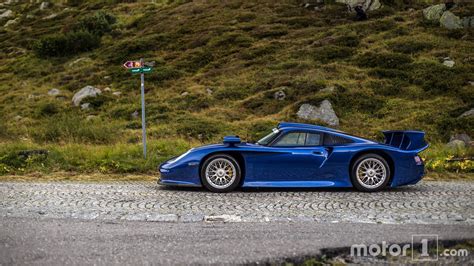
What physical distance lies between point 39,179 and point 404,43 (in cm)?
2542

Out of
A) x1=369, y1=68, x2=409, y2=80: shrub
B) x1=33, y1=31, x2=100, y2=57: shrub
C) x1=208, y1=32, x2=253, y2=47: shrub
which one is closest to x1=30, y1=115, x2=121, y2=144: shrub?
x1=369, y1=68, x2=409, y2=80: shrub

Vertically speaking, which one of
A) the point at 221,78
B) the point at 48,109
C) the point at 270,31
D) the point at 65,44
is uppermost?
the point at 270,31

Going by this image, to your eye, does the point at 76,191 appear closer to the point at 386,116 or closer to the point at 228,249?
the point at 228,249

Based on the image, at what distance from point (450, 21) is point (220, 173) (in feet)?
95.4

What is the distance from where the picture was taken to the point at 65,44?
38.2 m

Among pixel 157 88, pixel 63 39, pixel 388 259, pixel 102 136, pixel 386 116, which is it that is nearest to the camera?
pixel 388 259

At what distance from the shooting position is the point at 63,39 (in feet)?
125

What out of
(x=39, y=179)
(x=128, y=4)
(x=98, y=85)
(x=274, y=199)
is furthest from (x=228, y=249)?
(x=128, y=4)

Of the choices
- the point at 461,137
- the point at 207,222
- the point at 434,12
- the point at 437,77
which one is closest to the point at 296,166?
the point at 207,222

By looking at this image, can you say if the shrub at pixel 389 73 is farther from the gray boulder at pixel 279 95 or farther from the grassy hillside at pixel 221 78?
the gray boulder at pixel 279 95

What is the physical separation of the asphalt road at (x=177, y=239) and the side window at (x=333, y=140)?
3.01 m

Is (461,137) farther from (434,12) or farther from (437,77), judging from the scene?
(434,12)

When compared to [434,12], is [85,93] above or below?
below

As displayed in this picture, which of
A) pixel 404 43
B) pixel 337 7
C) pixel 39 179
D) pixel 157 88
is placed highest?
pixel 337 7
